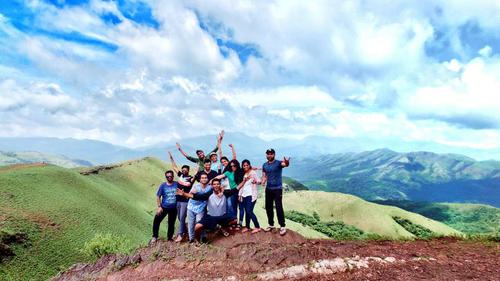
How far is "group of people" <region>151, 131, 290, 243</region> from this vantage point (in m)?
17.5

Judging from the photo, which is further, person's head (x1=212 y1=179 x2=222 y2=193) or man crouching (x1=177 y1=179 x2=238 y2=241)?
man crouching (x1=177 y1=179 x2=238 y2=241)

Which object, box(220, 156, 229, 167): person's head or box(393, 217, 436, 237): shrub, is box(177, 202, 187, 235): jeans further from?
box(393, 217, 436, 237): shrub

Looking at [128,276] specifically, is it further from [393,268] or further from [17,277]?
[17,277]

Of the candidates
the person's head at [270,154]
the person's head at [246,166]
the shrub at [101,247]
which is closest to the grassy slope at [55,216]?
the shrub at [101,247]

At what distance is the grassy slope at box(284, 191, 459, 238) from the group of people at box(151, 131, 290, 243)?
361 feet

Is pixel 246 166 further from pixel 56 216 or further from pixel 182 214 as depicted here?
pixel 56 216

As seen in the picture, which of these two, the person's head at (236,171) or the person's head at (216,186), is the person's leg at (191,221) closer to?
the person's head at (216,186)

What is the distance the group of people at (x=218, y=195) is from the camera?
1752 cm

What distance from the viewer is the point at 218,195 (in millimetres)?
17406

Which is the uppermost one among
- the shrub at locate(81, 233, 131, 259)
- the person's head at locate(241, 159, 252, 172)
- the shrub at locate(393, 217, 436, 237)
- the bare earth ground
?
the person's head at locate(241, 159, 252, 172)

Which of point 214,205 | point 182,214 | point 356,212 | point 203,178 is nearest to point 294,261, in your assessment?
point 214,205

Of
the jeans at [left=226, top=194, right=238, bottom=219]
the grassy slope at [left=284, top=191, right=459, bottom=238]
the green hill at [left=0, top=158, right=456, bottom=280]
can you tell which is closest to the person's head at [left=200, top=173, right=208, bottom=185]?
the jeans at [left=226, top=194, right=238, bottom=219]

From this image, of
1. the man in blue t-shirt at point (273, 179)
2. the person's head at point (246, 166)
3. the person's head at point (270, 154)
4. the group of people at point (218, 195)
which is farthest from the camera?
the person's head at point (246, 166)

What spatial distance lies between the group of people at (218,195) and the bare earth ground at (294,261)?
0.87 m
